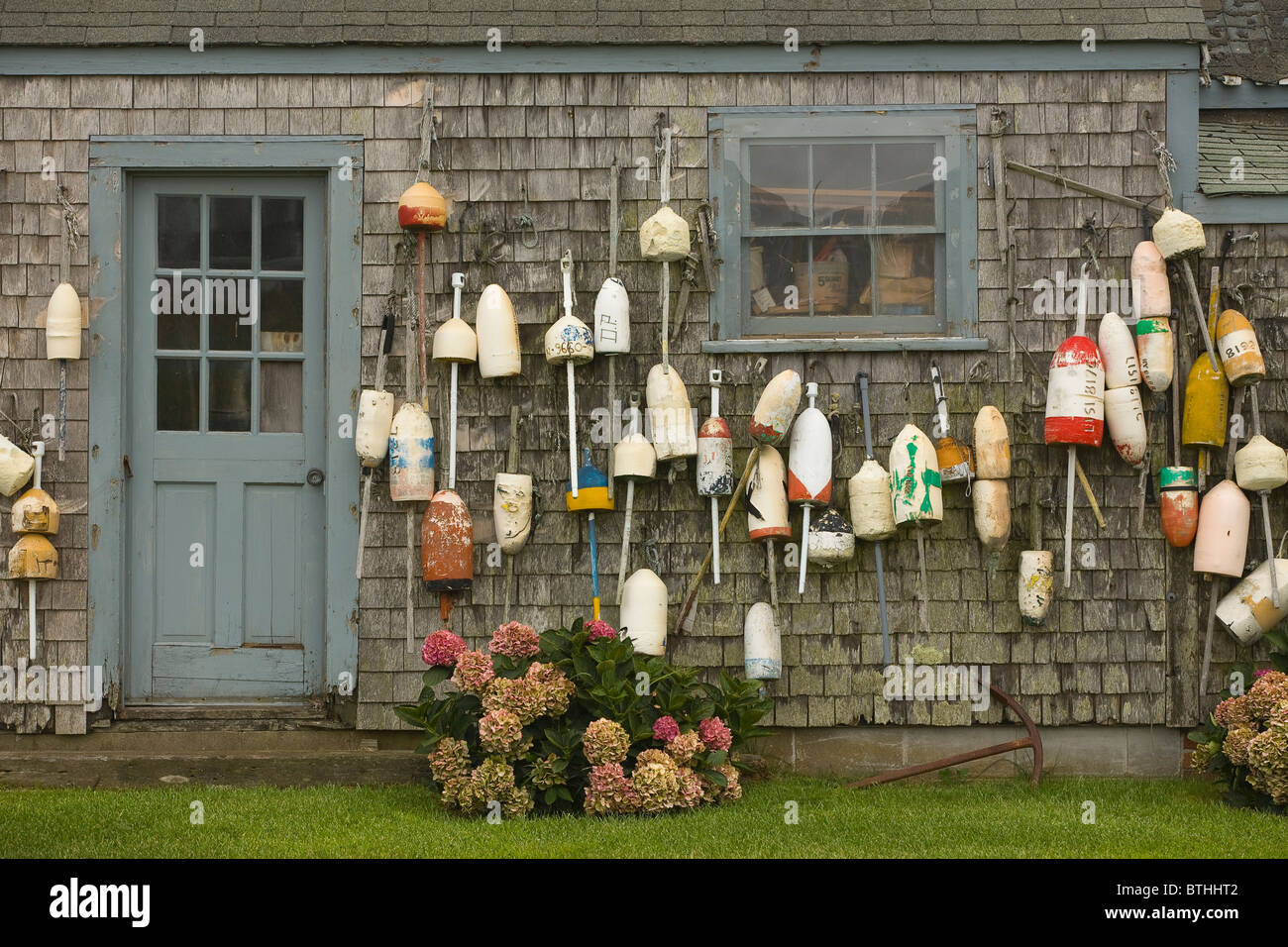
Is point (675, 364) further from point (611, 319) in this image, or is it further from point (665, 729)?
point (665, 729)

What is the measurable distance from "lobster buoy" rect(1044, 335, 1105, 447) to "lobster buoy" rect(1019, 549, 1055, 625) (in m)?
0.51

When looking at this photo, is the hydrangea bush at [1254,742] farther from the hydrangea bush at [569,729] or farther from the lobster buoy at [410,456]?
the lobster buoy at [410,456]

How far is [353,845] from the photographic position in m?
4.95

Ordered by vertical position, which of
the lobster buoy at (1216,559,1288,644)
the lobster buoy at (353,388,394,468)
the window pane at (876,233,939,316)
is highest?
the window pane at (876,233,939,316)

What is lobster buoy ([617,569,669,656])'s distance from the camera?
244 inches

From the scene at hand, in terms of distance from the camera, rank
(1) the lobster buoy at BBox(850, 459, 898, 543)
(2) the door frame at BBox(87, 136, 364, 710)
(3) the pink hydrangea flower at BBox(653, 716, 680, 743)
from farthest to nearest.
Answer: (2) the door frame at BBox(87, 136, 364, 710)
(1) the lobster buoy at BBox(850, 459, 898, 543)
(3) the pink hydrangea flower at BBox(653, 716, 680, 743)

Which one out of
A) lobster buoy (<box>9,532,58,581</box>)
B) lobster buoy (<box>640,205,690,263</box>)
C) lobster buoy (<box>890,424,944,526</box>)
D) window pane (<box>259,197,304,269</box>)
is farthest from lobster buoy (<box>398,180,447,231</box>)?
lobster buoy (<box>890,424,944,526</box>)

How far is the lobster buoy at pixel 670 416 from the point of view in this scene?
621 cm

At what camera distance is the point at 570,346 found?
20.4ft

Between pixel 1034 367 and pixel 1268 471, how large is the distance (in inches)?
42.5

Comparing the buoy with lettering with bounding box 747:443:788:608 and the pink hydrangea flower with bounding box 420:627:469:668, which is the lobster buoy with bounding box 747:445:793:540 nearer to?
the buoy with lettering with bounding box 747:443:788:608

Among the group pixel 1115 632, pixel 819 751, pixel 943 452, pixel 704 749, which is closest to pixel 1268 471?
pixel 1115 632

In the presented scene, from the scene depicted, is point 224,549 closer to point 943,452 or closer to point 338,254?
point 338,254

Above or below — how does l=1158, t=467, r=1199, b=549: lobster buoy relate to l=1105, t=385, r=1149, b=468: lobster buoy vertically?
below
